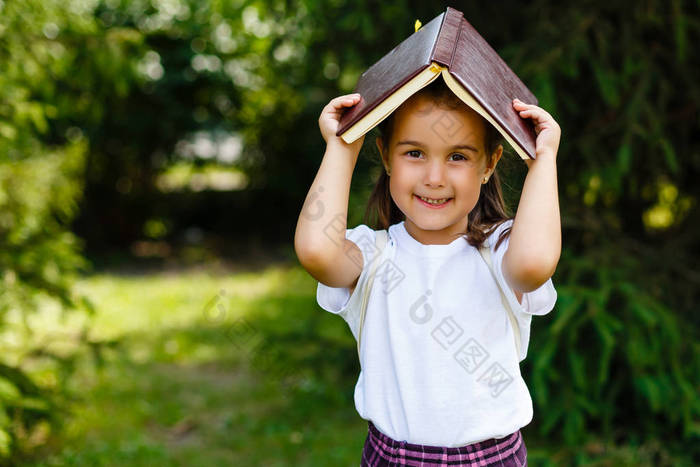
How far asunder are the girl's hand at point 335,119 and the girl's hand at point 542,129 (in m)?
0.36

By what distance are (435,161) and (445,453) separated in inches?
26.3

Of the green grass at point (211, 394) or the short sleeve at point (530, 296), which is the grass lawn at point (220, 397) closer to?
the green grass at point (211, 394)

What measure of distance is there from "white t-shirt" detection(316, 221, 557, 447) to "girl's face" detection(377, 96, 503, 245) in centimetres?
12

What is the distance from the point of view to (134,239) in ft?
33.0

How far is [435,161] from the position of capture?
1.52 metres

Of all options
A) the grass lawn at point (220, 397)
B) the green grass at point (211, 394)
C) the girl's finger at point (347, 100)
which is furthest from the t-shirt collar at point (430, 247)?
the green grass at point (211, 394)

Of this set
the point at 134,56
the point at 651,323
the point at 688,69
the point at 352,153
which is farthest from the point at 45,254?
the point at 688,69

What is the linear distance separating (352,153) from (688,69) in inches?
108

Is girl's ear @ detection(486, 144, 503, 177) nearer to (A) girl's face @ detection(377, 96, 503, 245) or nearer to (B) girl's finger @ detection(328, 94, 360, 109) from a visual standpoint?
(A) girl's face @ detection(377, 96, 503, 245)

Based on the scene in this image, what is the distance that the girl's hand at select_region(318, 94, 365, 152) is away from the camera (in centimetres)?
153

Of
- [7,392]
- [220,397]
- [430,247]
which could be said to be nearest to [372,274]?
[430,247]

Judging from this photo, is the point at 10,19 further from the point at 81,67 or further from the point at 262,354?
the point at 262,354

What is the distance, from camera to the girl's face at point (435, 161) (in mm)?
1506

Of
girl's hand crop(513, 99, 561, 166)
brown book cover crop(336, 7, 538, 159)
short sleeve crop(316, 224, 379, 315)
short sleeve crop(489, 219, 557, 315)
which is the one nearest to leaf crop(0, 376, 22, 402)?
short sleeve crop(316, 224, 379, 315)
